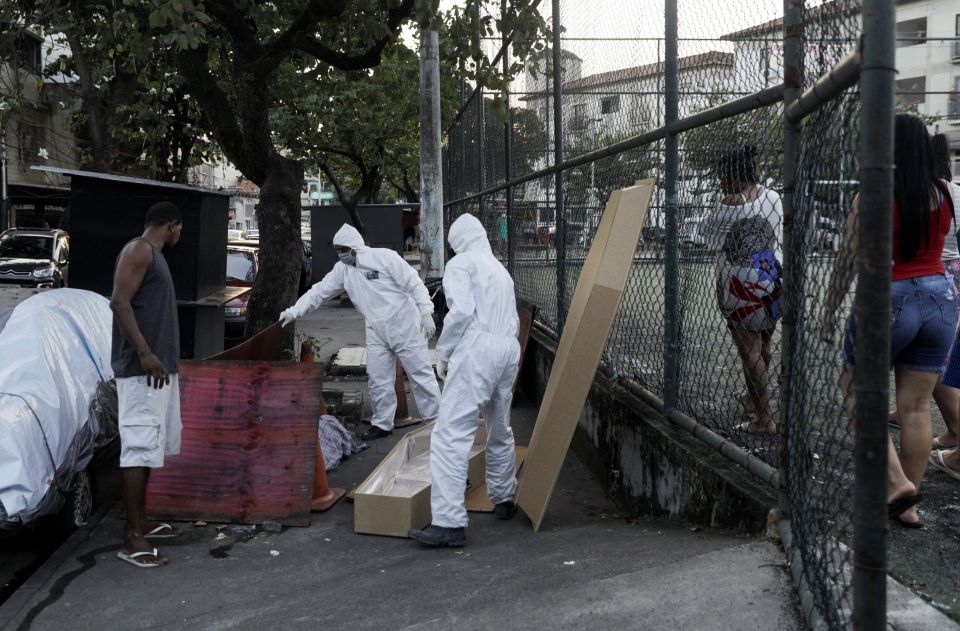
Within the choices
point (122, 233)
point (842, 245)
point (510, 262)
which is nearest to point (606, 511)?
point (842, 245)

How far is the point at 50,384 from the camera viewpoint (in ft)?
16.6

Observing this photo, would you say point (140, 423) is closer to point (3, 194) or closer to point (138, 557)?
point (138, 557)

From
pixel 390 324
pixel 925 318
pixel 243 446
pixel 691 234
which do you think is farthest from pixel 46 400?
pixel 925 318

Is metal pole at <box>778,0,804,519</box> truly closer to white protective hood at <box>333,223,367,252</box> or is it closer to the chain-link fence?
the chain-link fence

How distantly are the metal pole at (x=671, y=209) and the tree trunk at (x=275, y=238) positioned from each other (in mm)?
5029

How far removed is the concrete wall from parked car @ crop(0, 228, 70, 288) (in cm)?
1484

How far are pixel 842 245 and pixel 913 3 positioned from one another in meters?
11.1

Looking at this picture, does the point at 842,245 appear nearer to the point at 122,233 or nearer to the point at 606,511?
the point at 606,511

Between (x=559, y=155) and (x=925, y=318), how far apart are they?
12.4ft

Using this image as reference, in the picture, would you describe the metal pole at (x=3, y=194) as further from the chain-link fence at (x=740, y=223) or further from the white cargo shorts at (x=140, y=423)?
the white cargo shorts at (x=140, y=423)

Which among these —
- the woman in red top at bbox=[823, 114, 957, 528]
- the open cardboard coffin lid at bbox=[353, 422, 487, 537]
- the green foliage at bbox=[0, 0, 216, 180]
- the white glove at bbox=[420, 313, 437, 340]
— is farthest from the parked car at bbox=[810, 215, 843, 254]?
the white glove at bbox=[420, 313, 437, 340]

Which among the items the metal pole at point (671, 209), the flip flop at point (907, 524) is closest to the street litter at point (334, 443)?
the metal pole at point (671, 209)

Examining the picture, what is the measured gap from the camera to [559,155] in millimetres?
7000

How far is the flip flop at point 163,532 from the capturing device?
16.8 ft
